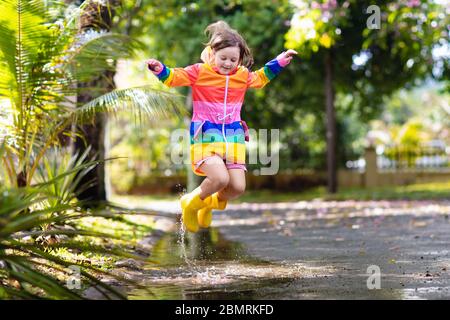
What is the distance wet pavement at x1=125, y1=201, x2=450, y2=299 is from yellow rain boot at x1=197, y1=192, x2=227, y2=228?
37 centimetres

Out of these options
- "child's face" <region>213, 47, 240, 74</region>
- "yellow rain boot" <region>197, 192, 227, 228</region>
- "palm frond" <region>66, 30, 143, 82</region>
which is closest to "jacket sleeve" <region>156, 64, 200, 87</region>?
"child's face" <region>213, 47, 240, 74</region>

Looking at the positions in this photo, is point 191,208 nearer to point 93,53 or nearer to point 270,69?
point 270,69

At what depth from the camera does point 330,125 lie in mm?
19578

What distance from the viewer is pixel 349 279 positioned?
211 inches

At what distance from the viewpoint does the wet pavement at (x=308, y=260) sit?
4910 millimetres

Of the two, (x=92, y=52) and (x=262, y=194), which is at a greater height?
(x=92, y=52)

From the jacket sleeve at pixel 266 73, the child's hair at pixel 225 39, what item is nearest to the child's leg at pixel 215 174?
the jacket sleeve at pixel 266 73

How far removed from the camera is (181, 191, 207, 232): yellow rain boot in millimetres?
6200

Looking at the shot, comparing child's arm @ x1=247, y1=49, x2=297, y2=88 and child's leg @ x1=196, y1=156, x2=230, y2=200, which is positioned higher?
child's arm @ x1=247, y1=49, x2=297, y2=88

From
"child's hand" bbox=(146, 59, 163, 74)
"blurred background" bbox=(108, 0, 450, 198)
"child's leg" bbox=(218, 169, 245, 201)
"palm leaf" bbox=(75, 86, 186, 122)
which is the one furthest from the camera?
"blurred background" bbox=(108, 0, 450, 198)

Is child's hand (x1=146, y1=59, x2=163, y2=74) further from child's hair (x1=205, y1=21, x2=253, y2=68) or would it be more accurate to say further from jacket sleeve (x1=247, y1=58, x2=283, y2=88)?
jacket sleeve (x1=247, y1=58, x2=283, y2=88)

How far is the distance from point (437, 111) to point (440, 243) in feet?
94.6
